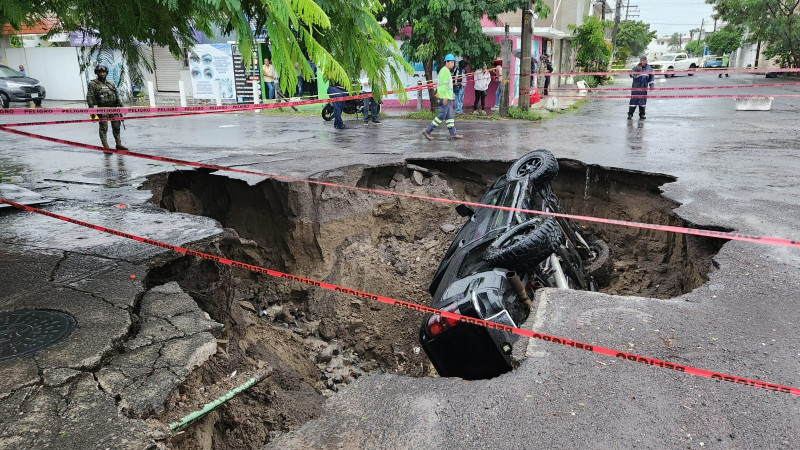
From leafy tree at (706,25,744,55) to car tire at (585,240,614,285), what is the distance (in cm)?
6286

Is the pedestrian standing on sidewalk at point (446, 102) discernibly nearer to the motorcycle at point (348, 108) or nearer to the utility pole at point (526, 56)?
the utility pole at point (526, 56)

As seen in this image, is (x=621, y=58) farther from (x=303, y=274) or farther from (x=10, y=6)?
(x=10, y=6)

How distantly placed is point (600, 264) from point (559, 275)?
164 cm

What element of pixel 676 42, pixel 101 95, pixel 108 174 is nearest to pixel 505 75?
pixel 101 95

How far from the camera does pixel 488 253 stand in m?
4.04

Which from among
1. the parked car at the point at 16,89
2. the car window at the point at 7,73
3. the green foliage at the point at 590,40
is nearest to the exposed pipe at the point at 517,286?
the parked car at the point at 16,89

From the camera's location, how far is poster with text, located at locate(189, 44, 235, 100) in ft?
72.8

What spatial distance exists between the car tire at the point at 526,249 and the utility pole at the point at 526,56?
12.6 metres

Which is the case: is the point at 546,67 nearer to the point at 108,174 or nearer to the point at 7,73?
the point at 108,174

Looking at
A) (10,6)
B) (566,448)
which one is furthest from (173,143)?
(566,448)

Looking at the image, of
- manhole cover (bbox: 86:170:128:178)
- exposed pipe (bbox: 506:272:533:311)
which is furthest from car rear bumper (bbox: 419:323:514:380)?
manhole cover (bbox: 86:170:128:178)

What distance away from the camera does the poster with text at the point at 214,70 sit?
22.2 metres

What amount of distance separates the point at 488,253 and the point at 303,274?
4071mm

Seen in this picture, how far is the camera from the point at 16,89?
20.7 m
